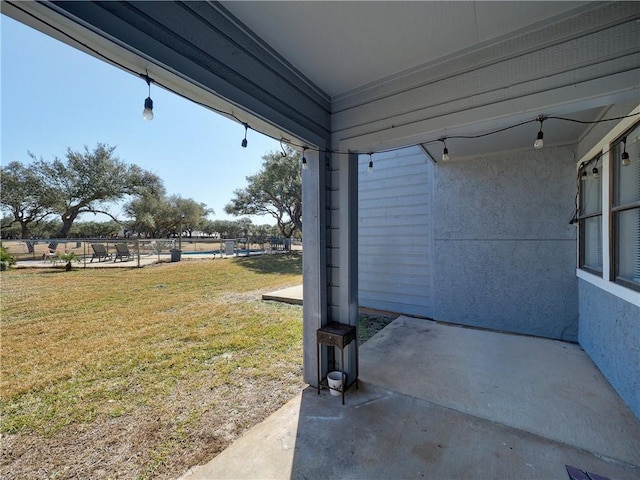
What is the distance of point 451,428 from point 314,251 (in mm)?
1641

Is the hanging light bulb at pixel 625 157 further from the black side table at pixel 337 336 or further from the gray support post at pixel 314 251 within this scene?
the black side table at pixel 337 336

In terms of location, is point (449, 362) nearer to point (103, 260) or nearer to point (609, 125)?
point (609, 125)

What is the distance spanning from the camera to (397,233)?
4730mm

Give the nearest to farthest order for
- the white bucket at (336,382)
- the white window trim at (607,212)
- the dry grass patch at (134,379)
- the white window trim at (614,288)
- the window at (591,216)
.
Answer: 1. the dry grass patch at (134,379)
2. the white window trim at (614,288)
3. the white window trim at (607,212)
4. the white bucket at (336,382)
5. the window at (591,216)

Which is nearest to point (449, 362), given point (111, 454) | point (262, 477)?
point (262, 477)

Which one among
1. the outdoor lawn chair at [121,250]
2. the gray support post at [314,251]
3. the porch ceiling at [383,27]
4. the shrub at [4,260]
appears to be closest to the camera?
the porch ceiling at [383,27]

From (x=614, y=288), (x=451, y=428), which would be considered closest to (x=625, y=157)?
(x=614, y=288)

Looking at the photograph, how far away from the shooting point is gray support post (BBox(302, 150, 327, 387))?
2342 mm

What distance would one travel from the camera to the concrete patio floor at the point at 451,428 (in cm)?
156

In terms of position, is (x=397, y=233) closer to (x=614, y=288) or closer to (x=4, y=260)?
(x=614, y=288)

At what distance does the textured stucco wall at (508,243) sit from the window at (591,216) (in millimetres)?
170

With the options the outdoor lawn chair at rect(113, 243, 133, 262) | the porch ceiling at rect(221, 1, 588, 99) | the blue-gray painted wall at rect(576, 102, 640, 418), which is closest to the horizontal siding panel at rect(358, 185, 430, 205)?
the blue-gray painted wall at rect(576, 102, 640, 418)

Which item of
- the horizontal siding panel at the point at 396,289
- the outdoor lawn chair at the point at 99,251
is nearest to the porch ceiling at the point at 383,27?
the horizontal siding panel at the point at 396,289

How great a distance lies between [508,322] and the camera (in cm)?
377
